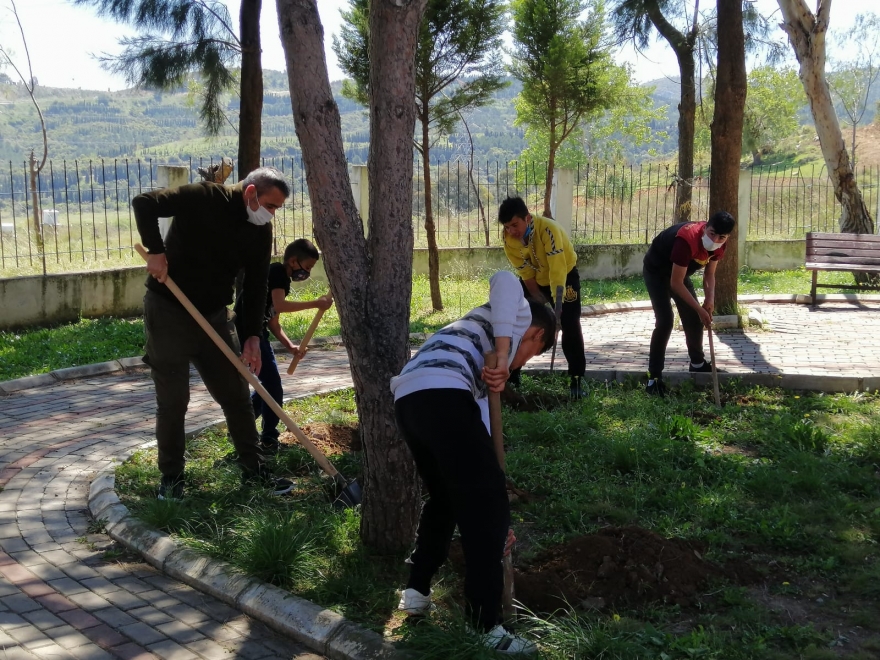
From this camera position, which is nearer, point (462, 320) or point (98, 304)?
point (462, 320)

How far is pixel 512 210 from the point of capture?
22.6ft

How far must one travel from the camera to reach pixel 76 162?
1282 centimetres

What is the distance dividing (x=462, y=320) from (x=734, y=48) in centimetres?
871

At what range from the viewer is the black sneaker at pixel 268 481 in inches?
208

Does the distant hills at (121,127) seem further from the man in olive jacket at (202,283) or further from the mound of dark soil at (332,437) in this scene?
the man in olive jacket at (202,283)

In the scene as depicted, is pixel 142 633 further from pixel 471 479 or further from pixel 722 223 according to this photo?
pixel 722 223

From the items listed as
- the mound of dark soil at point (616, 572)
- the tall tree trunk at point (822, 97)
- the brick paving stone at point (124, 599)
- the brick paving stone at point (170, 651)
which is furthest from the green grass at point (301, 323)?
the mound of dark soil at point (616, 572)

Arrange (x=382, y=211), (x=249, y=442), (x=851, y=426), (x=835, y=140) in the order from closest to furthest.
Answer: (x=382, y=211) → (x=249, y=442) → (x=851, y=426) → (x=835, y=140)

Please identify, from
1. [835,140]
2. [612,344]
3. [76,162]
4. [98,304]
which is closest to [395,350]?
[612,344]

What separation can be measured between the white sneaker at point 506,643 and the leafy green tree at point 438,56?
968 centimetres

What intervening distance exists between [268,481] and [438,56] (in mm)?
8682

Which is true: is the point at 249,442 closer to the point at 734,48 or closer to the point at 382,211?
the point at 382,211

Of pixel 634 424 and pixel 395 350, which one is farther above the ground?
pixel 395 350

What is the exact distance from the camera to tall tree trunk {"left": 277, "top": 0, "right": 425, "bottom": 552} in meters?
4.14
